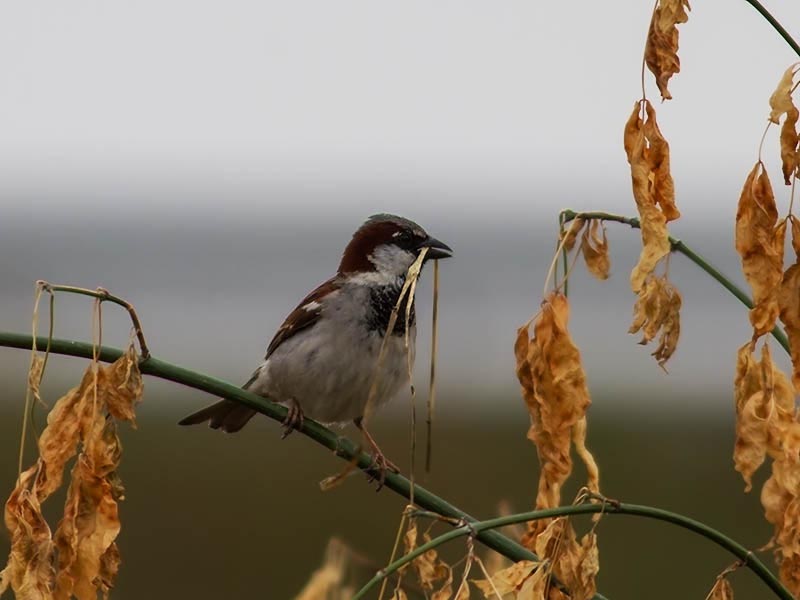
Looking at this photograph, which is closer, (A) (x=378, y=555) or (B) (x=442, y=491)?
(A) (x=378, y=555)

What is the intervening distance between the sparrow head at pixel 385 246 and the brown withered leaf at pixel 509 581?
2104 millimetres

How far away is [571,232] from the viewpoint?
5.85ft

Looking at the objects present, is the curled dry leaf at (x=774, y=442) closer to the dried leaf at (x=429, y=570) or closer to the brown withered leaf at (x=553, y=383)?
the brown withered leaf at (x=553, y=383)

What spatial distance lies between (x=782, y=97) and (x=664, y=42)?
0.47ft

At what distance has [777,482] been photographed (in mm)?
1541

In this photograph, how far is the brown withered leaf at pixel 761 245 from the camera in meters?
1.58

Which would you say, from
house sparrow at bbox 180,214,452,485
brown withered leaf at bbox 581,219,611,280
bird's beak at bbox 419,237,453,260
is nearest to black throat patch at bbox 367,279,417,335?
house sparrow at bbox 180,214,452,485

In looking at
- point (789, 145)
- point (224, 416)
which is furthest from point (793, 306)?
point (224, 416)

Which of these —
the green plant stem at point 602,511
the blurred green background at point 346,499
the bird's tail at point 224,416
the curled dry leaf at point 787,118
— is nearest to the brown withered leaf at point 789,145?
the curled dry leaf at point 787,118

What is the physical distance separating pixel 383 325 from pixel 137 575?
394 cm

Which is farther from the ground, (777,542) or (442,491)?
(777,542)

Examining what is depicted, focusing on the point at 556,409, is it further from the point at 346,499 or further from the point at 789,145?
the point at 346,499

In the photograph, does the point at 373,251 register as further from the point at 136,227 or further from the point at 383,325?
the point at 136,227

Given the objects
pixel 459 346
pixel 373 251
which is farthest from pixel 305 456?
pixel 459 346
